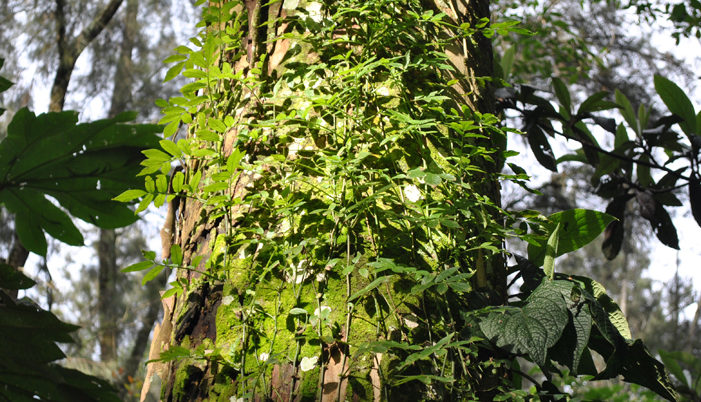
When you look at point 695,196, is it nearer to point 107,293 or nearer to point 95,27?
point 95,27

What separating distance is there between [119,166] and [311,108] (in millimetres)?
398

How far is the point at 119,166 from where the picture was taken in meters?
0.81

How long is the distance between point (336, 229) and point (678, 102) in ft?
5.56

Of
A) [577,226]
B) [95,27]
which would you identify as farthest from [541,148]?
[95,27]

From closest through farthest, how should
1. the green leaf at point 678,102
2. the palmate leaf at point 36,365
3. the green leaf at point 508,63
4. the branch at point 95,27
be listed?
the palmate leaf at point 36,365 → the green leaf at point 678,102 → the green leaf at point 508,63 → the branch at point 95,27

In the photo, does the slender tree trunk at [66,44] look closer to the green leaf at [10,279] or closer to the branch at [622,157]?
the branch at [622,157]

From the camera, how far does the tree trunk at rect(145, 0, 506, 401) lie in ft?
2.84

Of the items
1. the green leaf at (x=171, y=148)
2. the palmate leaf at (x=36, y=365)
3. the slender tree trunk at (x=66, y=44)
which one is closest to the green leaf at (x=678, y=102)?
the green leaf at (x=171, y=148)

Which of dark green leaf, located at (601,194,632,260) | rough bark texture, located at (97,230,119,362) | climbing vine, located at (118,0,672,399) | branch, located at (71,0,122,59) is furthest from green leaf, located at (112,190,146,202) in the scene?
rough bark texture, located at (97,230,119,362)

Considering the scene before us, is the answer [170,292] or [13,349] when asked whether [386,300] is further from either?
[13,349]

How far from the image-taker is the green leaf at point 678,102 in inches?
77.4

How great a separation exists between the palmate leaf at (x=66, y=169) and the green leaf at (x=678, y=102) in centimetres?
189

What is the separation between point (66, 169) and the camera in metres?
0.76

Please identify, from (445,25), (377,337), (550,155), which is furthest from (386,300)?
(550,155)
